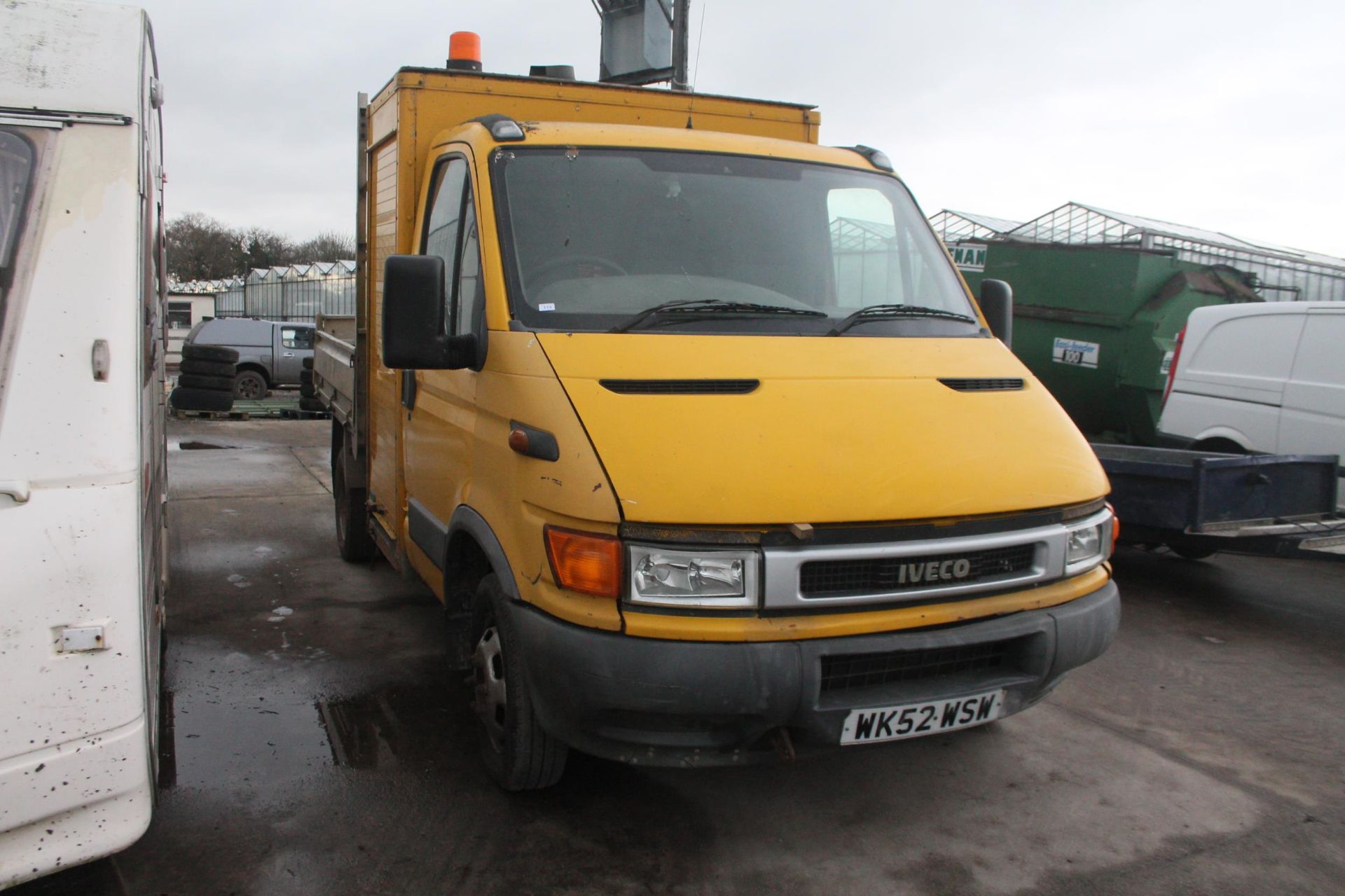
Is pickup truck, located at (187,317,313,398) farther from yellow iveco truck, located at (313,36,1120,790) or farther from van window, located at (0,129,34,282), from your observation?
van window, located at (0,129,34,282)

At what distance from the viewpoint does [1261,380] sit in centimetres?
711

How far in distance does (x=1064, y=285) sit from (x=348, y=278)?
79.9 ft

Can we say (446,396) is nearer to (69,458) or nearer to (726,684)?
(69,458)

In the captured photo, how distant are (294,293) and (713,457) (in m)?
36.0

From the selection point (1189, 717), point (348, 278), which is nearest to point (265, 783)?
point (1189, 717)

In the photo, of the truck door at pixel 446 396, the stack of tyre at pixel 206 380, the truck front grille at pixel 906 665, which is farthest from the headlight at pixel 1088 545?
the stack of tyre at pixel 206 380

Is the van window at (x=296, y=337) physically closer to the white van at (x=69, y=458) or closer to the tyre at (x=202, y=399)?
the tyre at (x=202, y=399)

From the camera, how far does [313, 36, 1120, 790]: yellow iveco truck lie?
2760 mm

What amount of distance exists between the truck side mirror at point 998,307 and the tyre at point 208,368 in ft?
36.4

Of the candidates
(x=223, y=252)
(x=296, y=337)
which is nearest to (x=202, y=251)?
(x=223, y=252)

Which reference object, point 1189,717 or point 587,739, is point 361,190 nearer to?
point 587,739

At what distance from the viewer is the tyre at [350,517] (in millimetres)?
6473

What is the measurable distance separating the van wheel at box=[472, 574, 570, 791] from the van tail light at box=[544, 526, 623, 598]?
1.07ft

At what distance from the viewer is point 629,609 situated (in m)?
2.77
